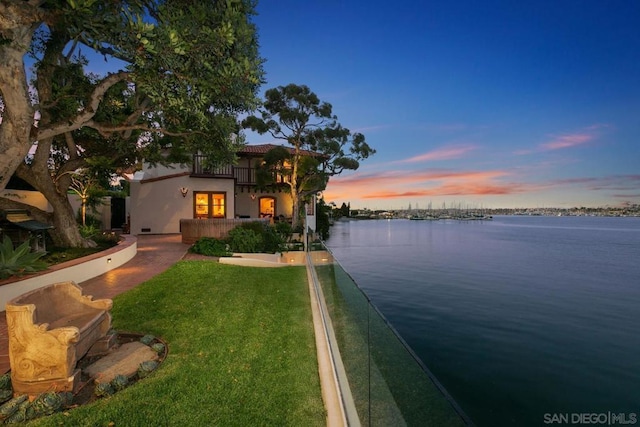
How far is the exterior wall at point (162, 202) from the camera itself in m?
18.5

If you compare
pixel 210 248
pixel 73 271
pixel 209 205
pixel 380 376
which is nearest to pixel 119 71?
pixel 73 271

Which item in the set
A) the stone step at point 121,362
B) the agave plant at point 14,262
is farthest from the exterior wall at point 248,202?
the stone step at point 121,362

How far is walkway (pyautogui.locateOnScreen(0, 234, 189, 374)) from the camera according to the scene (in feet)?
15.5

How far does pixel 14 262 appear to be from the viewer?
6.11 metres

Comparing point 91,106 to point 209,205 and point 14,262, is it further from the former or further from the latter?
point 209,205

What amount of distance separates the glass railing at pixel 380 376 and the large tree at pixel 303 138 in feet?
62.3

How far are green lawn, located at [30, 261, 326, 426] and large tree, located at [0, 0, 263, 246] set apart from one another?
12.9 feet

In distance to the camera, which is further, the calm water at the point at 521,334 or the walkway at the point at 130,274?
the calm water at the point at 521,334

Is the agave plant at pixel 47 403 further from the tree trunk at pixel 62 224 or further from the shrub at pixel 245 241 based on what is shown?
the shrub at pixel 245 241

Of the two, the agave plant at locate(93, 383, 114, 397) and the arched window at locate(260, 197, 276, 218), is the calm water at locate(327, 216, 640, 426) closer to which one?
the agave plant at locate(93, 383, 114, 397)

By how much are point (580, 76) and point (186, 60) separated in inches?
1102

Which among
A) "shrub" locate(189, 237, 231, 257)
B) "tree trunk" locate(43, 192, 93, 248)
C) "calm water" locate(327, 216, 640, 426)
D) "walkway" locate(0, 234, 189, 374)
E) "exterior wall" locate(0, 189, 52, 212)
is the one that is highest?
"exterior wall" locate(0, 189, 52, 212)

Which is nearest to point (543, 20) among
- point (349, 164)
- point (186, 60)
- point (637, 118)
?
point (349, 164)

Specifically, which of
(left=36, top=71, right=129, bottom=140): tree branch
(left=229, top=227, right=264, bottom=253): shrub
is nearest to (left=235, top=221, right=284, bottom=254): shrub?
(left=229, top=227, right=264, bottom=253): shrub
